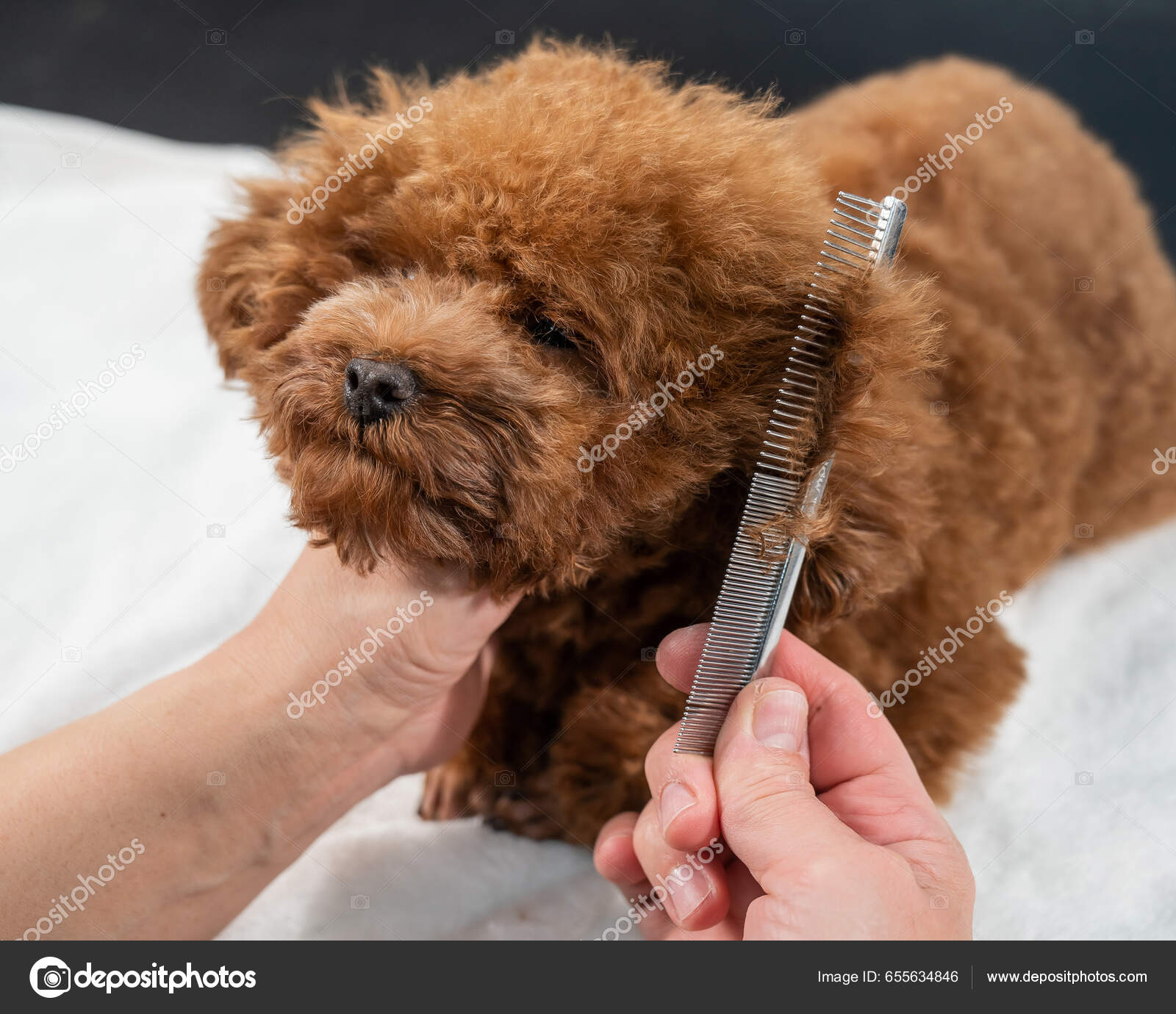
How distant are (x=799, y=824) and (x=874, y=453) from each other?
0.39 m

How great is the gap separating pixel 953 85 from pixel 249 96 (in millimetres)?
2158

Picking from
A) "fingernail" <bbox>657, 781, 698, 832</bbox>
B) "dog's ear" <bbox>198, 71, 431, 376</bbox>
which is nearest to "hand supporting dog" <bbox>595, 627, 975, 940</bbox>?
"fingernail" <bbox>657, 781, 698, 832</bbox>

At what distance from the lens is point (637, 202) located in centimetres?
92

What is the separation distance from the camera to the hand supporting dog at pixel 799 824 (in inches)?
32.7

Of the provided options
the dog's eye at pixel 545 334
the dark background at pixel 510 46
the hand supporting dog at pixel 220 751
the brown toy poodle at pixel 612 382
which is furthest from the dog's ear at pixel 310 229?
the dark background at pixel 510 46

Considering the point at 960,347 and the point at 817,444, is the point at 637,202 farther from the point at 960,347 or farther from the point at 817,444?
the point at 960,347

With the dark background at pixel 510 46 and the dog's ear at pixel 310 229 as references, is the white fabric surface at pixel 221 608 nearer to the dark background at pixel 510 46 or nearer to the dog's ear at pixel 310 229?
the dark background at pixel 510 46

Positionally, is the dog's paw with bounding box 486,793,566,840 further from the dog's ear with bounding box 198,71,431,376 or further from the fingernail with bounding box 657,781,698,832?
the dog's ear with bounding box 198,71,431,376

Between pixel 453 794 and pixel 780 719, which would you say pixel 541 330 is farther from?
pixel 453 794

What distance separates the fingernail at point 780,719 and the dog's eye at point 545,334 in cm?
44

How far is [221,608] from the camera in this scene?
184 cm

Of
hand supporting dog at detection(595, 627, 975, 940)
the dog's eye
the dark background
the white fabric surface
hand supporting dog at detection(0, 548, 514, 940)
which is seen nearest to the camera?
hand supporting dog at detection(595, 627, 975, 940)

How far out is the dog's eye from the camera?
96 cm
